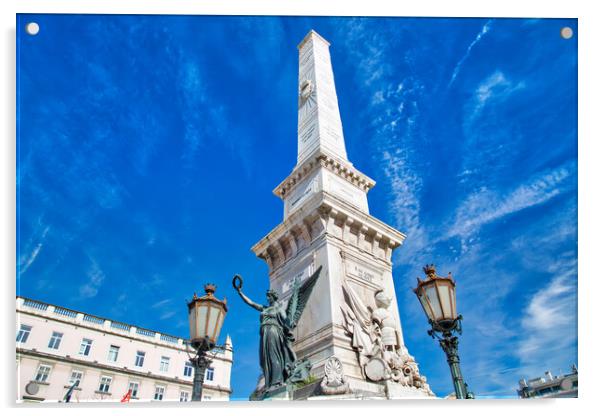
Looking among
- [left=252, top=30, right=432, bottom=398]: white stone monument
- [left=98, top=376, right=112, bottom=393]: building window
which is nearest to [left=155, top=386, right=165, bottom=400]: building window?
[left=98, top=376, right=112, bottom=393]: building window

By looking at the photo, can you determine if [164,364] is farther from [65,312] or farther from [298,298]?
[298,298]

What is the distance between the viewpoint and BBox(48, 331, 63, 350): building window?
7.76m

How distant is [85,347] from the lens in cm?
920

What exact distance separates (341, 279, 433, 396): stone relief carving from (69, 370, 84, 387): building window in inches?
192

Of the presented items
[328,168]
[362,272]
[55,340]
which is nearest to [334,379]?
[362,272]

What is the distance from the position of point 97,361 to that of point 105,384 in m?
1.64

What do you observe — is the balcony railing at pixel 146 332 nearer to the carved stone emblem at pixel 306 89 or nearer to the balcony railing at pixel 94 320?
the balcony railing at pixel 94 320

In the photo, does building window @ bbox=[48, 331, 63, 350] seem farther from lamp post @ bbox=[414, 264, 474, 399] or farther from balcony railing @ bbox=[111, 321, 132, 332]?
lamp post @ bbox=[414, 264, 474, 399]

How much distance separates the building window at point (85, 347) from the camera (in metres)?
8.97

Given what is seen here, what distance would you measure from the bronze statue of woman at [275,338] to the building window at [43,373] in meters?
2.64

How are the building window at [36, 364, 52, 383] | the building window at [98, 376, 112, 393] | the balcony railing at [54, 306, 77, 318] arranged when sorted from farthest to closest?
the building window at [98, 376, 112, 393] → the balcony railing at [54, 306, 77, 318] → the building window at [36, 364, 52, 383]

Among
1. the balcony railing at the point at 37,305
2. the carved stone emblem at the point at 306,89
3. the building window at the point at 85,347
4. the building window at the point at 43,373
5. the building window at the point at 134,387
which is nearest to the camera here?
the building window at the point at 43,373

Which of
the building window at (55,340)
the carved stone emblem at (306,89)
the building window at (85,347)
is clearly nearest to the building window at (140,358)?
the building window at (85,347)

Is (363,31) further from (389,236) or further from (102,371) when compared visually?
(102,371)
